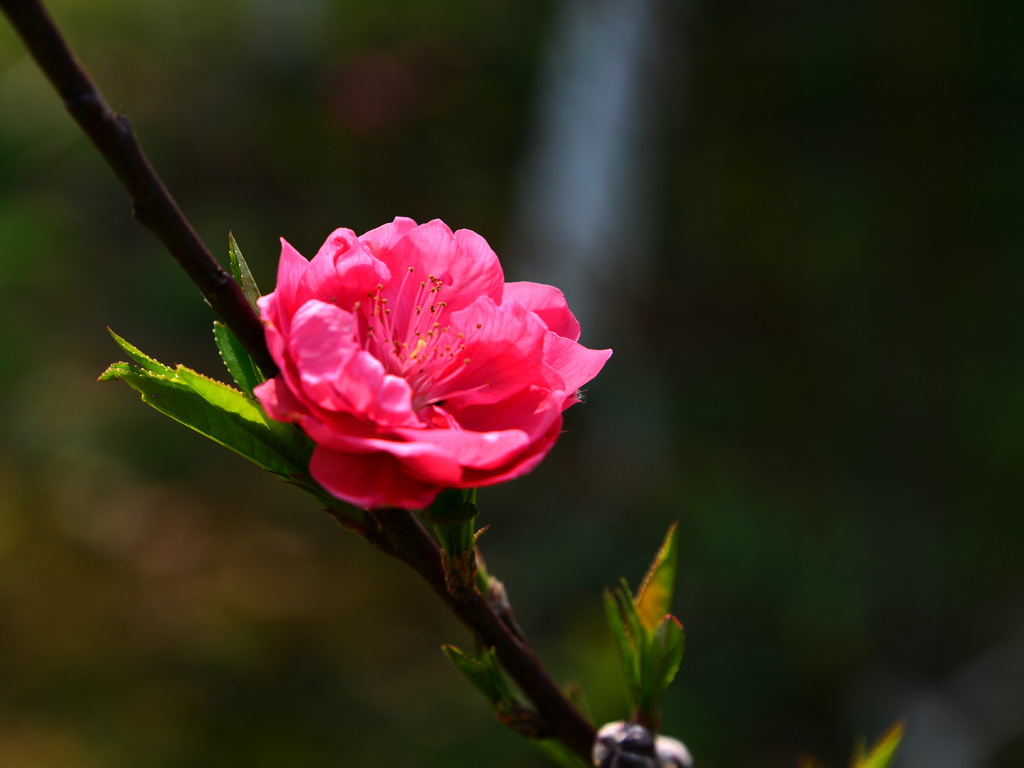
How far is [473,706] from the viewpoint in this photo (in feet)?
8.14

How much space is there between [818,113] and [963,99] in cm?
83

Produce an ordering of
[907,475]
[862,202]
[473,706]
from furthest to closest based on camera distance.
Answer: [862,202] → [907,475] → [473,706]

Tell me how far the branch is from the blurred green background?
134cm

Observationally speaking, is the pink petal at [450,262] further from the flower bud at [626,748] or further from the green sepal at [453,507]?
the flower bud at [626,748]

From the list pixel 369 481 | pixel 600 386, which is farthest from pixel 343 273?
pixel 600 386

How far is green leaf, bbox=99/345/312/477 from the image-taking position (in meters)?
0.46

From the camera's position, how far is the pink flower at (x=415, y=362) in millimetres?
423

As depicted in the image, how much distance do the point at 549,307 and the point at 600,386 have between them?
11.8 feet

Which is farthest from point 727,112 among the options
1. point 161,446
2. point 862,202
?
point 161,446

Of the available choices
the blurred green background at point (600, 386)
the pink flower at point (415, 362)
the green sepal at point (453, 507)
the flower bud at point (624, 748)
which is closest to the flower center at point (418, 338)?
the pink flower at point (415, 362)

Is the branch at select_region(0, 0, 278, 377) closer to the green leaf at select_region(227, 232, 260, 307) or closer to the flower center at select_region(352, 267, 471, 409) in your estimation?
the green leaf at select_region(227, 232, 260, 307)

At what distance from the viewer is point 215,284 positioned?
0.39 metres

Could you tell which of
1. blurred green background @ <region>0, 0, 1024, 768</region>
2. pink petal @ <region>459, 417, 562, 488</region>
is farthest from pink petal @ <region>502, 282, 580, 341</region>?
blurred green background @ <region>0, 0, 1024, 768</region>

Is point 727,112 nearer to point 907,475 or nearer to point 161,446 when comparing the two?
point 907,475
